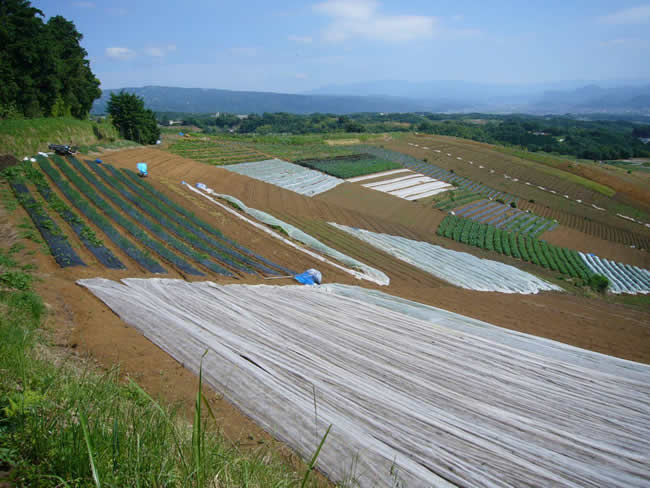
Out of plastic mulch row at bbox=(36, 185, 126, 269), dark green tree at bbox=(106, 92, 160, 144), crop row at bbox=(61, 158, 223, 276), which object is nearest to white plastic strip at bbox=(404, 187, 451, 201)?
crop row at bbox=(61, 158, 223, 276)

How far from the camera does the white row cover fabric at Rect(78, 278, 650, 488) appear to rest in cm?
406

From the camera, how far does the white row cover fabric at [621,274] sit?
2289 centimetres

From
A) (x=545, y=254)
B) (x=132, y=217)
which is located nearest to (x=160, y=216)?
(x=132, y=217)

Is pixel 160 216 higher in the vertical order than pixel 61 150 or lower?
lower

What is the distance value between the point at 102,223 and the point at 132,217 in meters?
1.69

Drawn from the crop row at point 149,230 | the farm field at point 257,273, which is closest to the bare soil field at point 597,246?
the farm field at point 257,273

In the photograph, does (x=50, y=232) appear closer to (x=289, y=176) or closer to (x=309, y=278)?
(x=309, y=278)

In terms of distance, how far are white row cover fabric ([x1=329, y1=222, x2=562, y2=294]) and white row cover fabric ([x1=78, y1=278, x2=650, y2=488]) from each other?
9385mm

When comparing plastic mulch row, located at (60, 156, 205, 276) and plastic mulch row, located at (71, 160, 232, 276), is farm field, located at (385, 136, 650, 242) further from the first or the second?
plastic mulch row, located at (60, 156, 205, 276)

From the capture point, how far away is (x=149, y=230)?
13.6 meters

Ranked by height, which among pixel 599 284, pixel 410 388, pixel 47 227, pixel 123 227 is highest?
pixel 47 227

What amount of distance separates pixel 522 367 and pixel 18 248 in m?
12.7

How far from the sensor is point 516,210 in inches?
1490

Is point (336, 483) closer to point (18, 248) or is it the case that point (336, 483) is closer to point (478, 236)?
point (18, 248)
